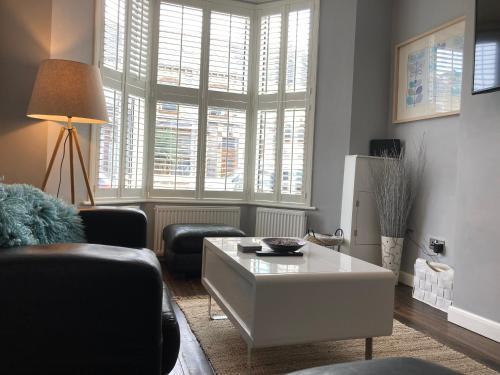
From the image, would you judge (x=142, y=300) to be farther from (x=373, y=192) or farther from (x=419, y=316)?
(x=373, y=192)

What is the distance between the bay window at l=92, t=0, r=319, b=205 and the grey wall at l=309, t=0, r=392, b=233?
14cm

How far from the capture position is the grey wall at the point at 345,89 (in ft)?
12.8

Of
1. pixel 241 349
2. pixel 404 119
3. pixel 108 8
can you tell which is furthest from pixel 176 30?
pixel 241 349

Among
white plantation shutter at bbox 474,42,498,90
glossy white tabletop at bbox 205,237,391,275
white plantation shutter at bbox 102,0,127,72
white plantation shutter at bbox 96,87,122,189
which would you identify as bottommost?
glossy white tabletop at bbox 205,237,391,275

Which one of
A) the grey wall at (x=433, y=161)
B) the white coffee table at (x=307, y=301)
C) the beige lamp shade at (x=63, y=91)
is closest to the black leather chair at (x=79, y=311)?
the white coffee table at (x=307, y=301)

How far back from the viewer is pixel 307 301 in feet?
5.82

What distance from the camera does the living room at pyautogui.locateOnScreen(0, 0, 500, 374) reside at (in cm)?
124

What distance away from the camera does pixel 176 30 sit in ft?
13.9

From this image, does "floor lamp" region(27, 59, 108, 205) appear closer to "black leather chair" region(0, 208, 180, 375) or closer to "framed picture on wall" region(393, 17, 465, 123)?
"black leather chair" region(0, 208, 180, 375)

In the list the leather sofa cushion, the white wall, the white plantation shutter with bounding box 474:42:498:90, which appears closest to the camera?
the white plantation shutter with bounding box 474:42:498:90

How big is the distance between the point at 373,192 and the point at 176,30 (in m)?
2.56

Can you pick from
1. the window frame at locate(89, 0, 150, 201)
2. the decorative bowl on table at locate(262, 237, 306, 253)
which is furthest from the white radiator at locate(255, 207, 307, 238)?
the decorative bowl on table at locate(262, 237, 306, 253)

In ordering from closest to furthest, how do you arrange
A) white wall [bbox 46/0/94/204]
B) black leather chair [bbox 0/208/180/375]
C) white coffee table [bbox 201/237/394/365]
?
black leather chair [bbox 0/208/180/375]
white coffee table [bbox 201/237/394/365]
white wall [bbox 46/0/94/204]

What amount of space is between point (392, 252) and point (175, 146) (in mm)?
2343
